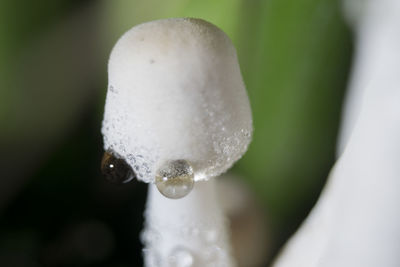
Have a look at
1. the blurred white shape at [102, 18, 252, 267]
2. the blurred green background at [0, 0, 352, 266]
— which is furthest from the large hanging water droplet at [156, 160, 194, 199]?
the blurred green background at [0, 0, 352, 266]

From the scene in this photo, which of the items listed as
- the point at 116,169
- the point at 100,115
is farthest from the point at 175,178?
the point at 100,115

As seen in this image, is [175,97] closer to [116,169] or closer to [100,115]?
[116,169]

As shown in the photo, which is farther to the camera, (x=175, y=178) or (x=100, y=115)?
(x=100, y=115)

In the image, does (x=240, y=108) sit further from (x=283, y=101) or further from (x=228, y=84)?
(x=283, y=101)

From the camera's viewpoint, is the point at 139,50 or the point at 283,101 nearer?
the point at 139,50

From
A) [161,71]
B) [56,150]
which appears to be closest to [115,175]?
[161,71]

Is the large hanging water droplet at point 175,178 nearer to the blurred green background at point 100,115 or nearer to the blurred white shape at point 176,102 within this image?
the blurred white shape at point 176,102

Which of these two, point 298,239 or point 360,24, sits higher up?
point 360,24
